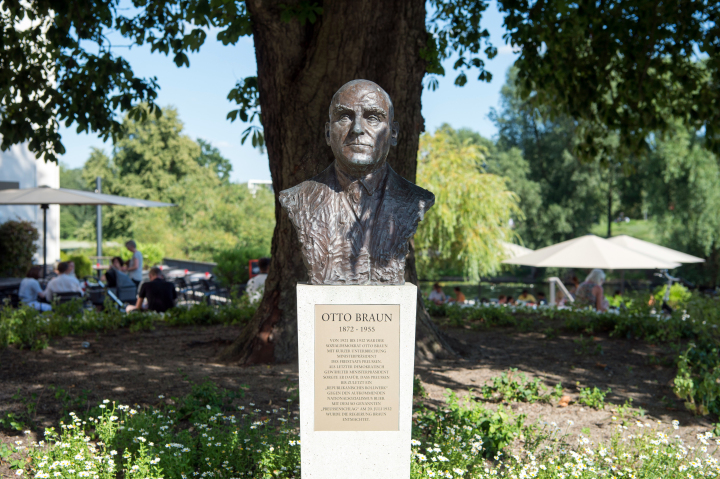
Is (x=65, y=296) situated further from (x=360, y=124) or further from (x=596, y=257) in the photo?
(x=596, y=257)

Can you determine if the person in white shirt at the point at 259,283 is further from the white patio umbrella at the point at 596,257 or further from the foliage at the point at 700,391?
the white patio umbrella at the point at 596,257

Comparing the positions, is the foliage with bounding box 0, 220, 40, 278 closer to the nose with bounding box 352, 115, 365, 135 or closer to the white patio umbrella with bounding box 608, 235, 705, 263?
the nose with bounding box 352, 115, 365, 135

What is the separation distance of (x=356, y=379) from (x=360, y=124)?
4.77ft

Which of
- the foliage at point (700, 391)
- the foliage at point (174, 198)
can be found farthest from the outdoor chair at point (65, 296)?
the foliage at point (174, 198)

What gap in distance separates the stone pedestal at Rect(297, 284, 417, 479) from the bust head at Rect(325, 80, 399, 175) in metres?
0.75

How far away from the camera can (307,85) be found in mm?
6062

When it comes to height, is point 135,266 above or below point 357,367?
above

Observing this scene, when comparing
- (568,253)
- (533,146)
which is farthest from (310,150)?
(533,146)

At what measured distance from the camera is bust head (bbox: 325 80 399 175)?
331 centimetres

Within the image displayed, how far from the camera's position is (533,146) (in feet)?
127

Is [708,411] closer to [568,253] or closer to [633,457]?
[633,457]

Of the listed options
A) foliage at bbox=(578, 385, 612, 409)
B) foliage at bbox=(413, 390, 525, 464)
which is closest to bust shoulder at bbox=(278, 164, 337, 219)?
foliage at bbox=(413, 390, 525, 464)

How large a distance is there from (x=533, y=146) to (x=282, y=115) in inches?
1381

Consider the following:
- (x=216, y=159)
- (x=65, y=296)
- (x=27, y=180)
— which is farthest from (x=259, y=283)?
(x=216, y=159)
